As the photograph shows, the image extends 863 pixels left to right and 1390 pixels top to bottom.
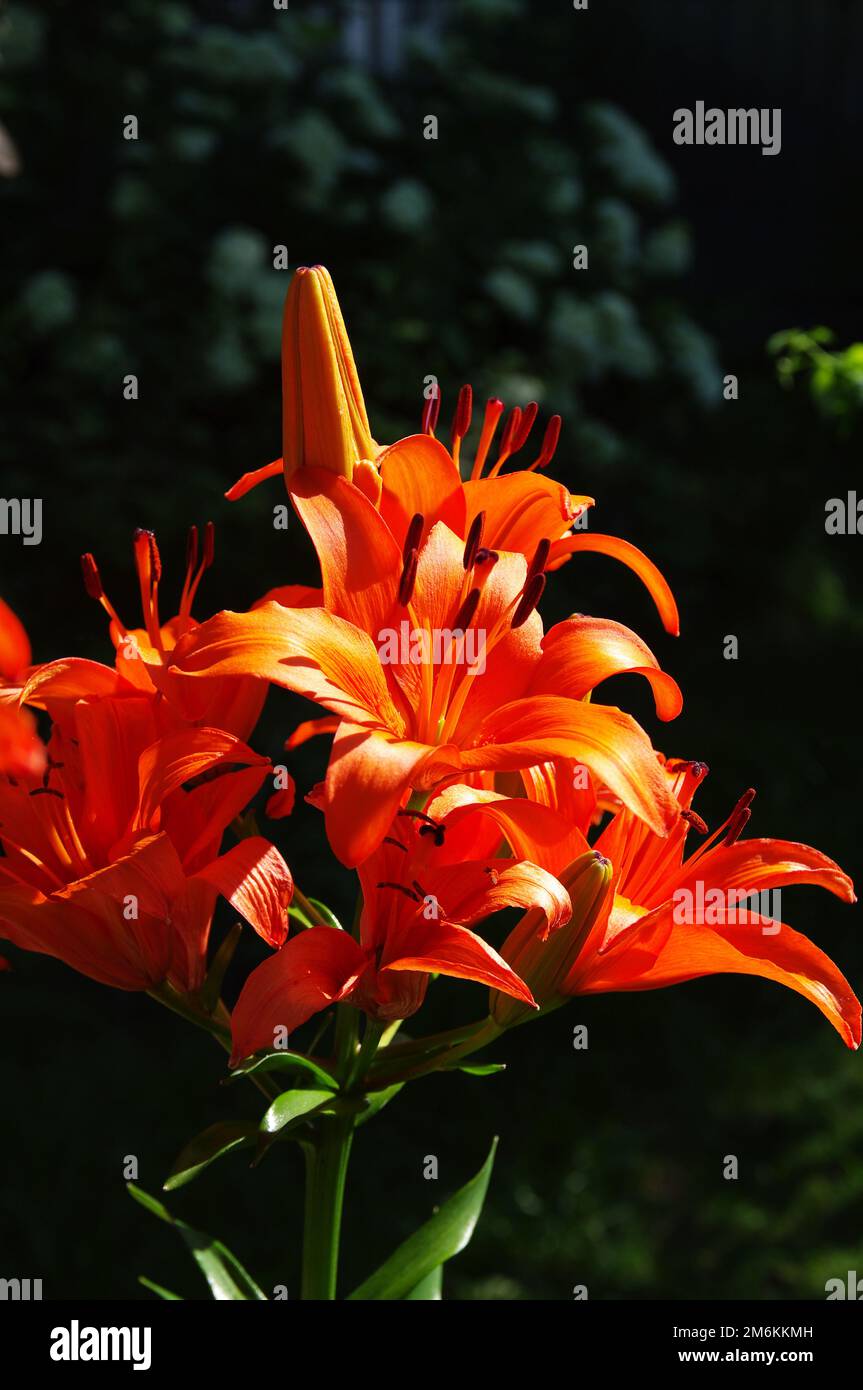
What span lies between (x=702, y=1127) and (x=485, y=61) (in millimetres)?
4233

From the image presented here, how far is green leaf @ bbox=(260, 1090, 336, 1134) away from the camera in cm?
114

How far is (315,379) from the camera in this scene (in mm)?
1250

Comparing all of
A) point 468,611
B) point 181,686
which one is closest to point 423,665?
point 468,611

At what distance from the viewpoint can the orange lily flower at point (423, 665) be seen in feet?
3.59

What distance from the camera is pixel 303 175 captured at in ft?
16.8

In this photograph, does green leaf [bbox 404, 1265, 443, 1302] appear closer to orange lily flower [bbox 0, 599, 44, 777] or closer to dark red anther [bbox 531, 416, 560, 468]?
dark red anther [bbox 531, 416, 560, 468]

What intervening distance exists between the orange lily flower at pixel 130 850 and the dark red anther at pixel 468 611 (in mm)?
190

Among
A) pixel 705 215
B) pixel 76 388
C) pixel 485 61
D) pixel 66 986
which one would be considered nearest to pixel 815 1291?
pixel 66 986

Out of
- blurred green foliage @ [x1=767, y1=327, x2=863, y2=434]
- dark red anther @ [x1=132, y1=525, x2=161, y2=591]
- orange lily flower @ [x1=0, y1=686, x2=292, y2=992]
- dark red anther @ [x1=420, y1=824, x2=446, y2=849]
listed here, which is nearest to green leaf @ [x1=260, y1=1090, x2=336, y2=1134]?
orange lily flower @ [x1=0, y1=686, x2=292, y2=992]

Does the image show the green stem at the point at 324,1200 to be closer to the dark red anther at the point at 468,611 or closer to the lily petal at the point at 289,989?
the lily petal at the point at 289,989

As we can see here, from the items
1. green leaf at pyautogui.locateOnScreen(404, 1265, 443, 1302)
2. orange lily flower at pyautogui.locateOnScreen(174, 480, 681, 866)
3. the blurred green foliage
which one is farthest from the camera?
the blurred green foliage

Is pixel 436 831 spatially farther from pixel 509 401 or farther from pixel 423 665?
pixel 509 401

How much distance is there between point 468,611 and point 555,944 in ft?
0.87

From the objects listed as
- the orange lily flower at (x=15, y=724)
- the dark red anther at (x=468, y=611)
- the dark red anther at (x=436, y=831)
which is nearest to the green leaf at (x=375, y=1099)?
the dark red anther at (x=436, y=831)
